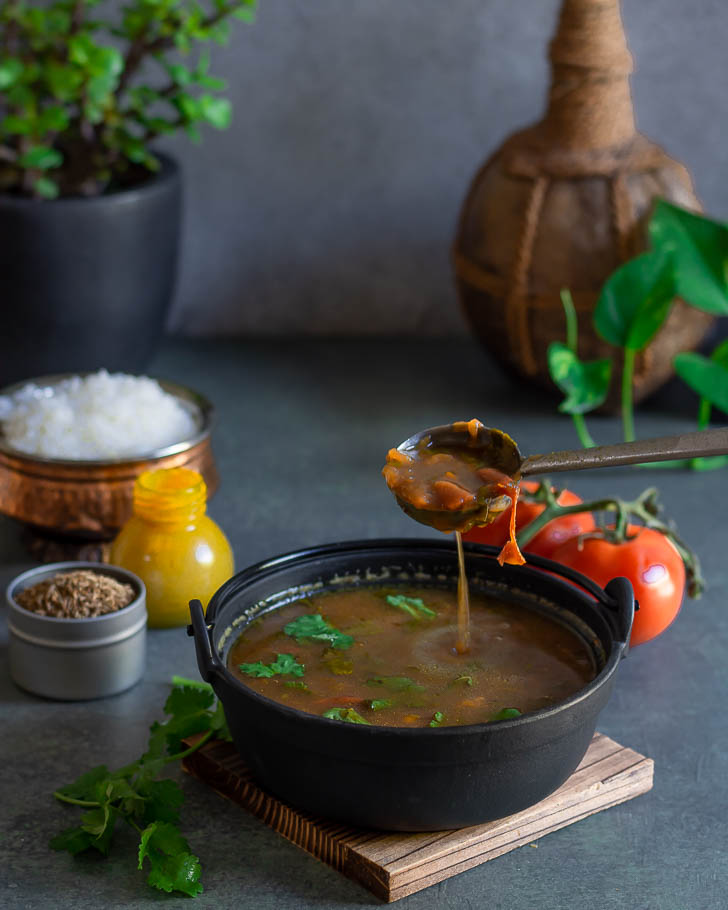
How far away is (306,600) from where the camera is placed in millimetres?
1561

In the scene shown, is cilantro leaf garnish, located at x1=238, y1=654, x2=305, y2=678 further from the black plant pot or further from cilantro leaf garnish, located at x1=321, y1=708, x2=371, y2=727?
the black plant pot

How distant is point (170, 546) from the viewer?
5.90 feet

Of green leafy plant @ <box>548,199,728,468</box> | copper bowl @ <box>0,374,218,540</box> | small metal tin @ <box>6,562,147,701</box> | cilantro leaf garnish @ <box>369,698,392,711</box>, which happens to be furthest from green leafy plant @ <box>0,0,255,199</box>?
cilantro leaf garnish @ <box>369,698,392,711</box>

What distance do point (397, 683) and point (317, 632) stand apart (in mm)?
140

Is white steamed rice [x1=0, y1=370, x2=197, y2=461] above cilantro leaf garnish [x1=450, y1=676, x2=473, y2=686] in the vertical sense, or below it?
below

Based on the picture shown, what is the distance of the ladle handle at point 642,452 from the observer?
1307 millimetres

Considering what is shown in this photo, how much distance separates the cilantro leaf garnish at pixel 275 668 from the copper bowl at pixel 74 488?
59cm

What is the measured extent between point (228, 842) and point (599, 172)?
1.67m

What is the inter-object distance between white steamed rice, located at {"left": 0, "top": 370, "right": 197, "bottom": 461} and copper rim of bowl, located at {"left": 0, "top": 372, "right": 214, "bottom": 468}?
0.01 m

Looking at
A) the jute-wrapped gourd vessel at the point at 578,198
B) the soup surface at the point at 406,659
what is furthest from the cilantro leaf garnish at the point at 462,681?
the jute-wrapped gourd vessel at the point at 578,198

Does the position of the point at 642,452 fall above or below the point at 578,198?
above

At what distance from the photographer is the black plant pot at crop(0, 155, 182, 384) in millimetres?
2443

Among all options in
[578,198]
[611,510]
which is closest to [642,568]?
[611,510]

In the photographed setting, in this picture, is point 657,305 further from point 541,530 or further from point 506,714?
point 506,714
